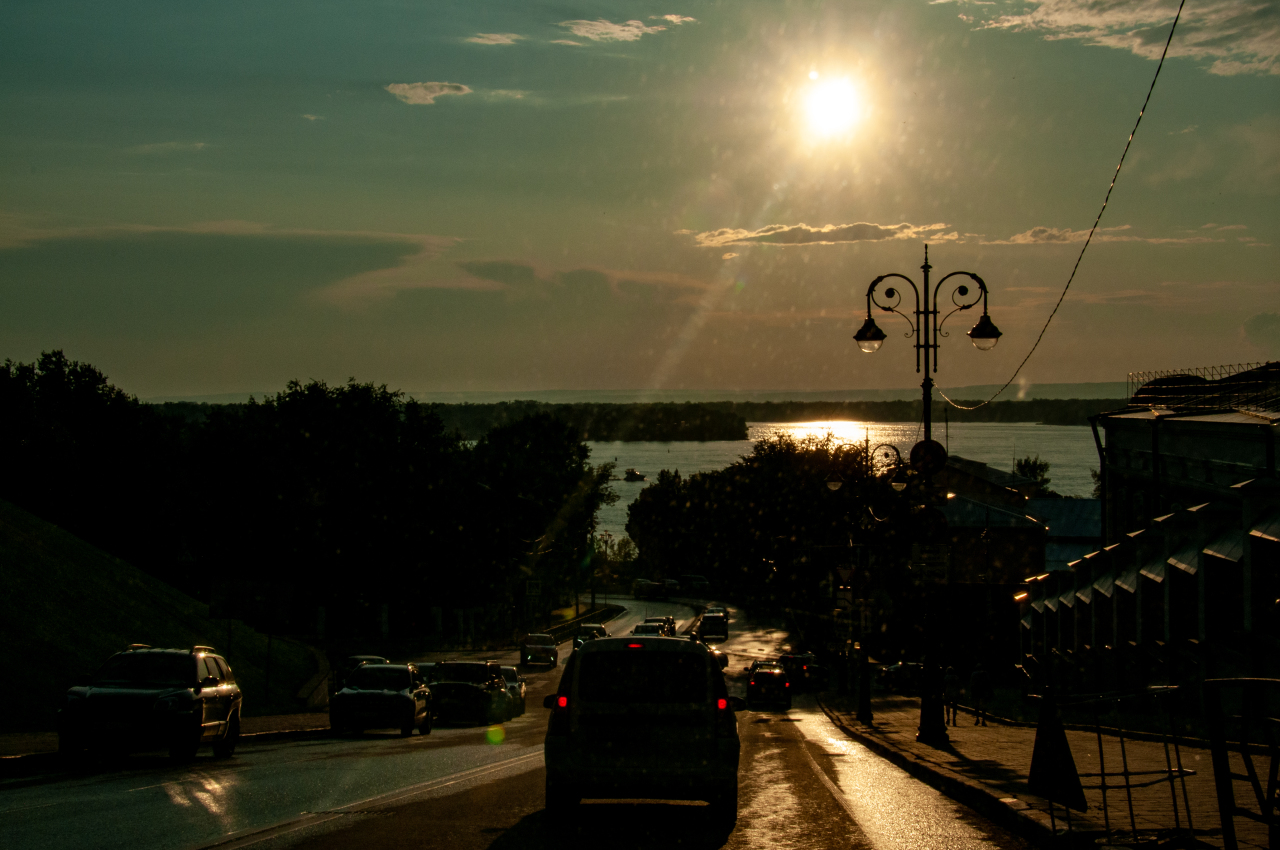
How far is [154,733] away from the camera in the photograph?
15.9 m

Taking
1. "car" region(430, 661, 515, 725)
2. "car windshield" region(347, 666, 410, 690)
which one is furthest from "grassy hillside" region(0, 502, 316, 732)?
"car windshield" region(347, 666, 410, 690)

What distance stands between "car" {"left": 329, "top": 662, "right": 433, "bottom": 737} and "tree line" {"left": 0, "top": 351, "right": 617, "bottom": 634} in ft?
112

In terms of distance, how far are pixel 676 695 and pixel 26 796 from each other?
6.72 m

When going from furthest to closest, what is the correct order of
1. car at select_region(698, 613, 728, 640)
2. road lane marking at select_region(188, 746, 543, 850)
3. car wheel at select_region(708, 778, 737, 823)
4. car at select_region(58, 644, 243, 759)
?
car at select_region(698, 613, 728, 640) < car at select_region(58, 644, 243, 759) < car wheel at select_region(708, 778, 737, 823) < road lane marking at select_region(188, 746, 543, 850)

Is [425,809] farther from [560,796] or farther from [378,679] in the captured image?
[378,679]

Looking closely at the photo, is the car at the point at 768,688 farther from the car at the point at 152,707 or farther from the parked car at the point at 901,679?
the car at the point at 152,707

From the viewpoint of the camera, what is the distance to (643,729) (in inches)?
431

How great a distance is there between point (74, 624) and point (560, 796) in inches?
760

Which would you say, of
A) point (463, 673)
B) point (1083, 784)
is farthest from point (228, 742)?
point (463, 673)

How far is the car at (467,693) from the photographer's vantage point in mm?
31938

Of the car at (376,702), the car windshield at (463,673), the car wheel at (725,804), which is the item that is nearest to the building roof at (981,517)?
the car windshield at (463,673)

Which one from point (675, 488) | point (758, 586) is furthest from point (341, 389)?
point (675, 488)

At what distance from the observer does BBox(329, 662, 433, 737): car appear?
2405 cm

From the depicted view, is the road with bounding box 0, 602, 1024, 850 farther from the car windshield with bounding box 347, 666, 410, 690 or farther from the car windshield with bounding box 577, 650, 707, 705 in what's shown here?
the car windshield with bounding box 347, 666, 410, 690
